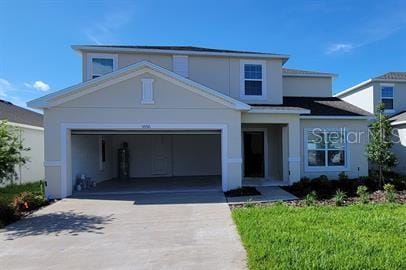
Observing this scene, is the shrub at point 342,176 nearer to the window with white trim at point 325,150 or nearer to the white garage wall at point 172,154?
the window with white trim at point 325,150

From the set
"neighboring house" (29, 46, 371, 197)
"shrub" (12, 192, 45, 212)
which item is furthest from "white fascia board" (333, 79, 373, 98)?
"shrub" (12, 192, 45, 212)

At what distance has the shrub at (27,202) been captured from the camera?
1024 cm

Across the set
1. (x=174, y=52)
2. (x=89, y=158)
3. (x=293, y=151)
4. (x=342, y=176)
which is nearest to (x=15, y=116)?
(x=89, y=158)

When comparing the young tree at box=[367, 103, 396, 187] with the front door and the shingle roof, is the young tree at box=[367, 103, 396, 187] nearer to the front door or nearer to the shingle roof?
the front door

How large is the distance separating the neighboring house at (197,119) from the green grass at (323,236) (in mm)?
4663

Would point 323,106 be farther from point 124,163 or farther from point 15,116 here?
point 15,116

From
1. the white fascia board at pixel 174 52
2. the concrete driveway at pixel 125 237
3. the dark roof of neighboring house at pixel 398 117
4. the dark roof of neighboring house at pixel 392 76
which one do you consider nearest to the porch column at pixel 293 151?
the white fascia board at pixel 174 52

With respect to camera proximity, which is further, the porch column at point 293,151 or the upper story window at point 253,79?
the upper story window at point 253,79

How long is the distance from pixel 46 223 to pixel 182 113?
6.13 metres

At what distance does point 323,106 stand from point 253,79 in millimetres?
3890

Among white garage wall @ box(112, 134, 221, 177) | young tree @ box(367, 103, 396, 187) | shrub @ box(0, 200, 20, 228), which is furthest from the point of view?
white garage wall @ box(112, 134, 221, 177)

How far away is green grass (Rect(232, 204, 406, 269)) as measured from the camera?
5.38 m

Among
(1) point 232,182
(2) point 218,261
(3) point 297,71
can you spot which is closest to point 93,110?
(1) point 232,182

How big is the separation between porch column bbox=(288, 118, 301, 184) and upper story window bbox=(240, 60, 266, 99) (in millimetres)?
2705
